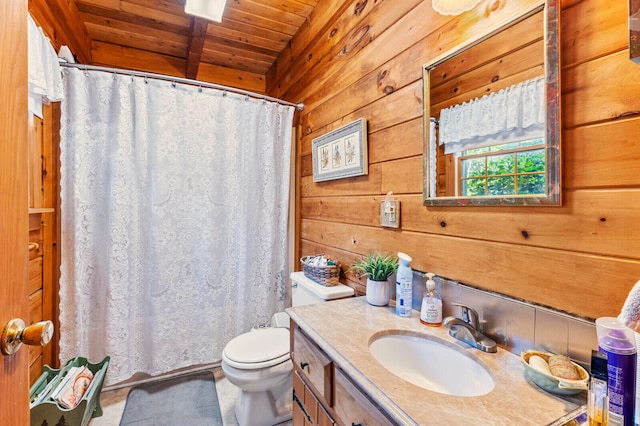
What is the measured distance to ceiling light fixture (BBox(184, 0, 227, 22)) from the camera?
1678 millimetres

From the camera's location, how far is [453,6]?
0.99 metres

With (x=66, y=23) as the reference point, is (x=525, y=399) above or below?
below

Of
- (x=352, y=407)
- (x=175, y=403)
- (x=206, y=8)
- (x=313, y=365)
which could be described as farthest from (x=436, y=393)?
(x=206, y=8)

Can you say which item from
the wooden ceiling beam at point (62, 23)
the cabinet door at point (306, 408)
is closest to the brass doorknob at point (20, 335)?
the cabinet door at point (306, 408)

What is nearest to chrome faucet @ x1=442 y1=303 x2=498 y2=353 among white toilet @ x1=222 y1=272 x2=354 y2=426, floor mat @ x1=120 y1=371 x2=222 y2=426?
white toilet @ x1=222 y1=272 x2=354 y2=426

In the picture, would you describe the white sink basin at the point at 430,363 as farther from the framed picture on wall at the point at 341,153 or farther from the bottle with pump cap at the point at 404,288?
the framed picture on wall at the point at 341,153

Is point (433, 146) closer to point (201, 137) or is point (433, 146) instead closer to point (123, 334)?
point (201, 137)

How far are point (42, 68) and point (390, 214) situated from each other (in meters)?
1.79

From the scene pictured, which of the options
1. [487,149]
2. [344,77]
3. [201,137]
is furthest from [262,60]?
[487,149]

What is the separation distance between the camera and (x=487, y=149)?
0.96 m

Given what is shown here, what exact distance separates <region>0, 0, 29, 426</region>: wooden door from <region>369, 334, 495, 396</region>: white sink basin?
0.85 m

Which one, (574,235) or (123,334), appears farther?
(123,334)

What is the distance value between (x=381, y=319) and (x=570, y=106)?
2.90ft

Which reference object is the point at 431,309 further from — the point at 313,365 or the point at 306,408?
the point at 306,408
